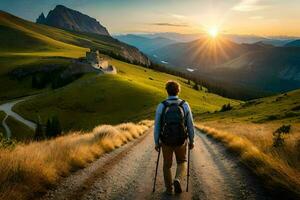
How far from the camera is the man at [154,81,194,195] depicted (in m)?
12.7

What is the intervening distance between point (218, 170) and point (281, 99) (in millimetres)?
87786

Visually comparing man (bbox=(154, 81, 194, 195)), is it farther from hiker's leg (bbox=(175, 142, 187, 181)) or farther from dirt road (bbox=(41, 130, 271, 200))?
dirt road (bbox=(41, 130, 271, 200))

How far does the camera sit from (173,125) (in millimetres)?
12688

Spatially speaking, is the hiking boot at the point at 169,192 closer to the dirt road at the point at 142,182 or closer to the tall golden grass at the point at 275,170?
the dirt road at the point at 142,182

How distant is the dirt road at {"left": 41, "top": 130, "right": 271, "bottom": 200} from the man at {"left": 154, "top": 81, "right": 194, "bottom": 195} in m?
0.63

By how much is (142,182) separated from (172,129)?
2.75 meters

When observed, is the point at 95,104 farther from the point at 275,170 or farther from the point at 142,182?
the point at 275,170

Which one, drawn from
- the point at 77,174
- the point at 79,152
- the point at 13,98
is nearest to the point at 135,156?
the point at 79,152

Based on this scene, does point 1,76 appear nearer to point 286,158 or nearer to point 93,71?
point 93,71

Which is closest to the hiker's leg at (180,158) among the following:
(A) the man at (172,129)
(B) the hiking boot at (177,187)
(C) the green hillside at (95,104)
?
(A) the man at (172,129)

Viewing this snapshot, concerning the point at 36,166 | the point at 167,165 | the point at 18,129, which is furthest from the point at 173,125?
the point at 18,129

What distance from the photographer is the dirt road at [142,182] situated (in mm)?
12125

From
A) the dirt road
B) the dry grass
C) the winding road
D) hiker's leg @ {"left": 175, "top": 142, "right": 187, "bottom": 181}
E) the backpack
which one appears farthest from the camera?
the winding road

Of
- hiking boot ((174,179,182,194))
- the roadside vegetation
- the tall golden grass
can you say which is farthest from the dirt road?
the roadside vegetation
